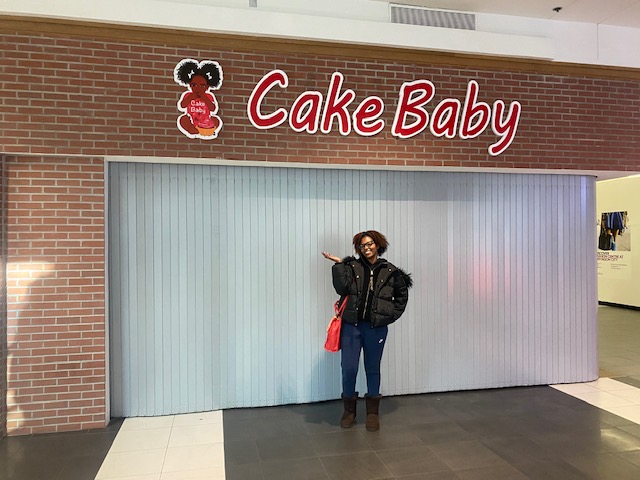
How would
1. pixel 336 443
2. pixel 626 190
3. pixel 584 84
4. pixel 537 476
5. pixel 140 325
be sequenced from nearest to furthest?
1. pixel 537 476
2. pixel 336 443
3. pixel 140 325
4. pixel 584 84
5. pixel 626 190

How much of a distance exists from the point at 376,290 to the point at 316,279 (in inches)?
34.5

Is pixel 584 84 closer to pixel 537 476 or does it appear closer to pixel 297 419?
pixel 537 476

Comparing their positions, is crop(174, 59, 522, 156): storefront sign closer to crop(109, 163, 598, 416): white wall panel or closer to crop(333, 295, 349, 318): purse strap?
crop(109, 163, 598, 416): white wall panel

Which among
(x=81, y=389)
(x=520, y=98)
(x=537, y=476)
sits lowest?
(x=537, y=476)

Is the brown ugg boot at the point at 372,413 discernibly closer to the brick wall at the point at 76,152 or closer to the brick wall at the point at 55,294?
the brick wall at the point at 76,152

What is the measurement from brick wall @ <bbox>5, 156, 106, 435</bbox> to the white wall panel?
28 centimetres

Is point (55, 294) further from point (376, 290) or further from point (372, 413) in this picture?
point (372, 413)

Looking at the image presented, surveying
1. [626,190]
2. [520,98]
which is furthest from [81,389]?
[626,190]

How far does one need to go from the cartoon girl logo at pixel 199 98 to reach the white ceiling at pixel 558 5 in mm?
1969

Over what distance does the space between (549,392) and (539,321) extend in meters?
0.75

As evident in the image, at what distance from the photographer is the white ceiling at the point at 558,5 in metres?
4.63

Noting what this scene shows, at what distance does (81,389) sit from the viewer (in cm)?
407

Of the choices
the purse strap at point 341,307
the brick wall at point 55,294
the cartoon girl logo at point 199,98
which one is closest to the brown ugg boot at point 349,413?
the purse strap at point 341,307

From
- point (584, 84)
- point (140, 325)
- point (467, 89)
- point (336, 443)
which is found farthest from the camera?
point (584, 84)
